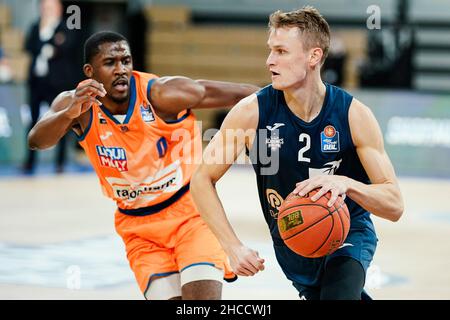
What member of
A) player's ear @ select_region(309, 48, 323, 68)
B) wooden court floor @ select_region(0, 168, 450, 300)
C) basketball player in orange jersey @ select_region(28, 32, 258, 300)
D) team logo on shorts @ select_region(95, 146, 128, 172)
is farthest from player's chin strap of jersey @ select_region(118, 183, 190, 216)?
wooden court floor @ select_region(0, 168, 450, 300)

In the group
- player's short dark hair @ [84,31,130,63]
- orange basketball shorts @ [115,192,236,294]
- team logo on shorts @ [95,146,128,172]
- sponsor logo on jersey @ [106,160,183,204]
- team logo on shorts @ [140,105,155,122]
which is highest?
player's short dark hair @ [84,31,130,63]

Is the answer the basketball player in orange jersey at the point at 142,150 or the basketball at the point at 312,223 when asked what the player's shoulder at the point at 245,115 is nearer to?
the basketball at the point at 312,223

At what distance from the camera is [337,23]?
18.6 metres

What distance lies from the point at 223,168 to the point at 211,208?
0.20 metres

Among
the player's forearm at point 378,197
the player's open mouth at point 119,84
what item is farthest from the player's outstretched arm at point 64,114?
the player's forearm at point 378,197

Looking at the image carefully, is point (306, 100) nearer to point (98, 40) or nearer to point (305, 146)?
point (305, 146)

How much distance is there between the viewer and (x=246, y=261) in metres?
3.92

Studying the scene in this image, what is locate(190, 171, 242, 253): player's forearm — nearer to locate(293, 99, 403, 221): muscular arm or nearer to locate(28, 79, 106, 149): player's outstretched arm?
locate(293, 99, 403, 221): muscular arm

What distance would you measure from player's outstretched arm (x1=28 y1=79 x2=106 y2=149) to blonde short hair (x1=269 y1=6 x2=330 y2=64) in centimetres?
99

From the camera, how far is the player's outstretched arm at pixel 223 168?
4.09 meters

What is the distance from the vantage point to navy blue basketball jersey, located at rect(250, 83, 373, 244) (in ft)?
14.3

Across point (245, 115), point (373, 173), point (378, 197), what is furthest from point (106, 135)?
point (378, 197)

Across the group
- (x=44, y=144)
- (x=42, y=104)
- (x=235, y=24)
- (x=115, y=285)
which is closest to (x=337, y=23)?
(x=235, y=24)

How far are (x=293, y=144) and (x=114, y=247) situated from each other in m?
4.04
